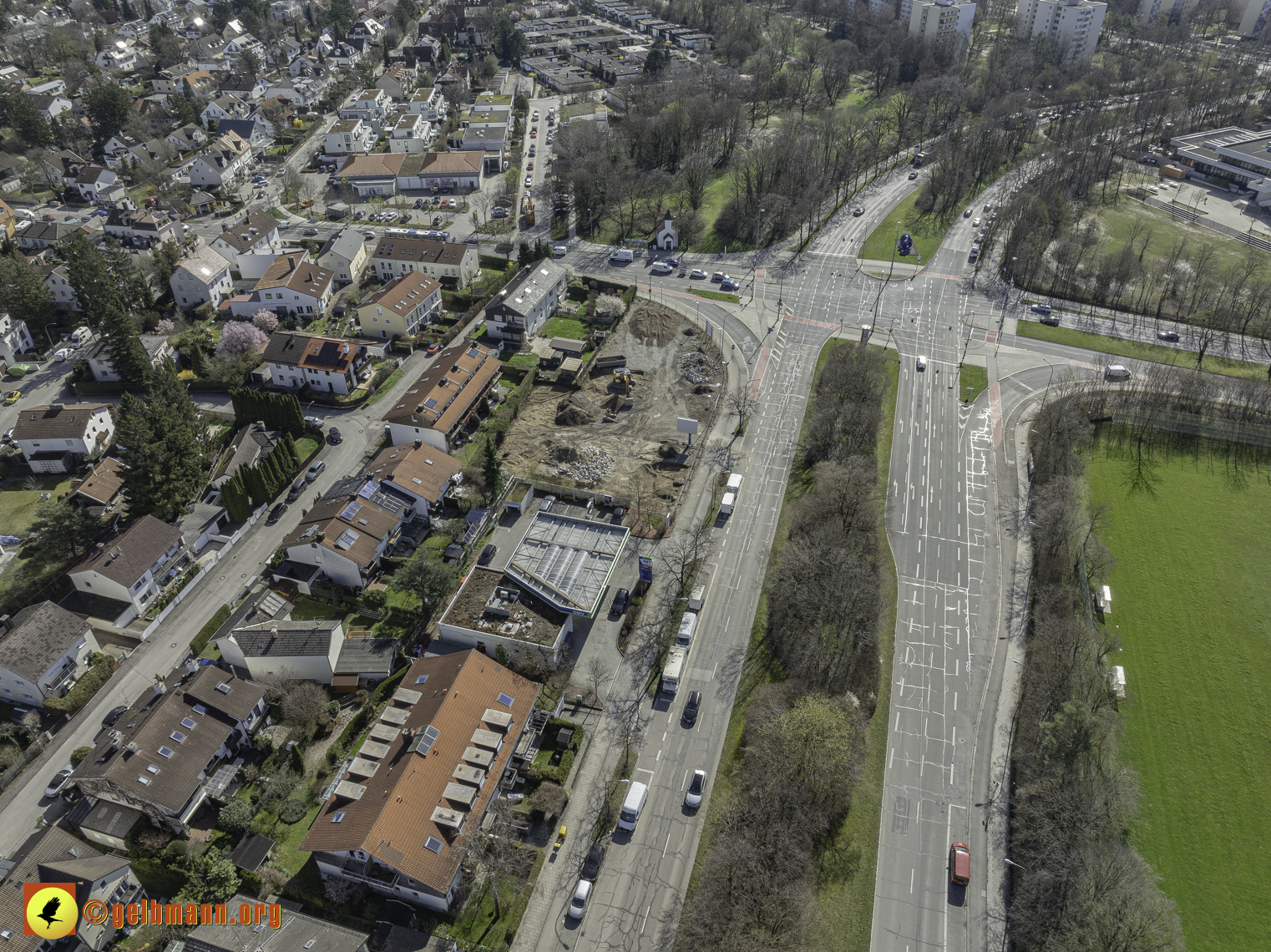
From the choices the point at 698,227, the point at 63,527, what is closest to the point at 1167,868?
the point at 63,527

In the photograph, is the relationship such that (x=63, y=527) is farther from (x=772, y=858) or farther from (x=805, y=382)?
(x=805, y=382)

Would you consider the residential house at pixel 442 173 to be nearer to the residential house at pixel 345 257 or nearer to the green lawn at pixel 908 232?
the residential house at pixel 345 257

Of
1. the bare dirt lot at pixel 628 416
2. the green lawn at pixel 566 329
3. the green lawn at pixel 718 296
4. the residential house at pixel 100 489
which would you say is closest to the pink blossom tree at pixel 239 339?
the residential house at pixel 100 489

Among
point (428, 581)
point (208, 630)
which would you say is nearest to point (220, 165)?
point (208, 630)

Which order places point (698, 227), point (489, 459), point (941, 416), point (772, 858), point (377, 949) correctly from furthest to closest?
point (698, 227), point (941, 416), point (489, 459), point (772, 858), point (377, 949)

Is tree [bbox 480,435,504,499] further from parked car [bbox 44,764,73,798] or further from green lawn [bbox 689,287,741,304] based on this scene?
green lawn [bbox 689,287,741,304]

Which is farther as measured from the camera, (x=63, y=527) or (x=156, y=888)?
(x=63, y=527)

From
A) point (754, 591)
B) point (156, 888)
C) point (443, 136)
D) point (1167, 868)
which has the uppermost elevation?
point (443, 136)

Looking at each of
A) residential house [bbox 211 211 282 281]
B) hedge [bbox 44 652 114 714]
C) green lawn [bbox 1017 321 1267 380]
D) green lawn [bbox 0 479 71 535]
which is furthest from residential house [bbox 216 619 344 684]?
green lawn [bbox 1017 321 1267 380]
